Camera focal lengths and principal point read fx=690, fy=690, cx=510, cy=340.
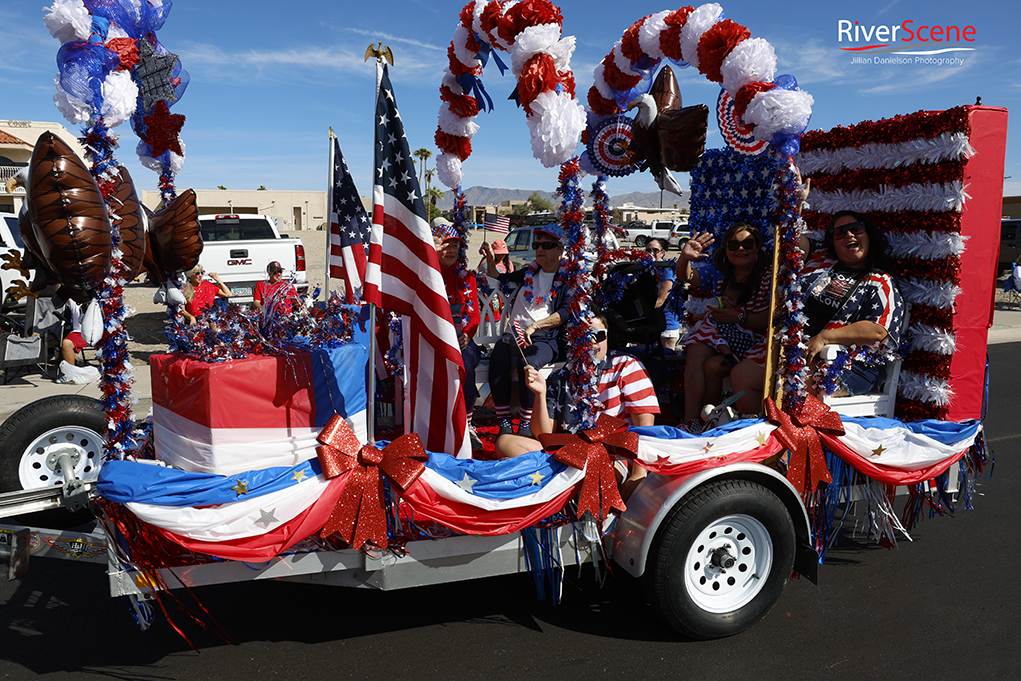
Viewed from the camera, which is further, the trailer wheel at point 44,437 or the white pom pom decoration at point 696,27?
the trailer wheel at point 44,437

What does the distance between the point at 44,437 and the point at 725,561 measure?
4.06 m

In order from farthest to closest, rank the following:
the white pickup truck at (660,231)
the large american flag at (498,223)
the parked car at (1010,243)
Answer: the white pickup truck at (660,231) → the parked car at (1010,243) → the large american flag at (498,223)

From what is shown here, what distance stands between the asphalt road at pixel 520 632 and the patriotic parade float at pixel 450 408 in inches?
12.4

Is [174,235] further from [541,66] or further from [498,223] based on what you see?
[498,223]

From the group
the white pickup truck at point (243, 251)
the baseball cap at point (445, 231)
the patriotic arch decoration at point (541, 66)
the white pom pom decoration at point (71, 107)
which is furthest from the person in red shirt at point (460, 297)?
the white pickup truck at point (243, 251)

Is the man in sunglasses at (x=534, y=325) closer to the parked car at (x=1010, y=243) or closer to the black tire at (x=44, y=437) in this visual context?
the black tire at (x=44, y=437)

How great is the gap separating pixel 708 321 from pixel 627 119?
1486mm

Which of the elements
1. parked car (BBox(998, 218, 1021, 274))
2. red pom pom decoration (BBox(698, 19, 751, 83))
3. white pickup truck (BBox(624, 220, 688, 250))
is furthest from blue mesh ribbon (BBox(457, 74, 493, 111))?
white pickup truck (BBox(624, 220, 688, 250))

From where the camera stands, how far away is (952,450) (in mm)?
3904

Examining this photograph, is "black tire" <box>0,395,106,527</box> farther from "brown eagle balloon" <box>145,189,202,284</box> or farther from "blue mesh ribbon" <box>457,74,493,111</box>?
"blue mesh ribbon" <box>457,74,493,111</box>

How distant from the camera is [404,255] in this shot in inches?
121

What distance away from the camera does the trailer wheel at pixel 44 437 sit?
418 centimetres

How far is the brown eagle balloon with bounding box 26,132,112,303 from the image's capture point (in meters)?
2.71

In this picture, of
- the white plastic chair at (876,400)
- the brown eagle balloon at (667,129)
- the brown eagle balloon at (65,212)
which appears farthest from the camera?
the brown eagle balloon at (667,129)
